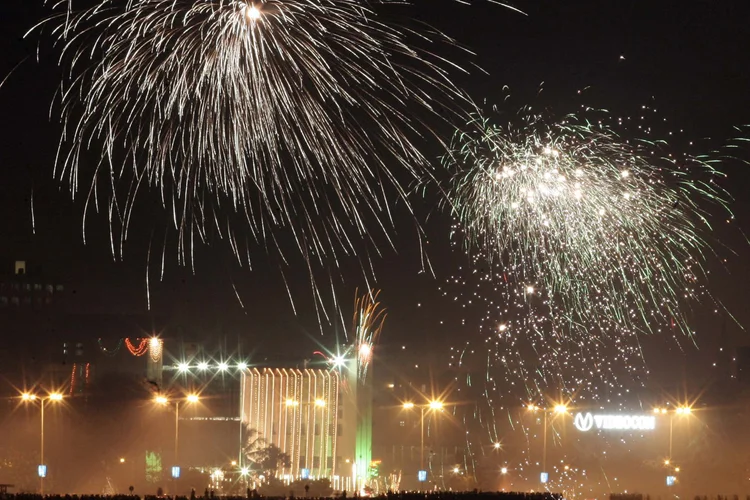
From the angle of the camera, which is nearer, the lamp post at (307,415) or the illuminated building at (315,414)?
the lamp post at (307,415)

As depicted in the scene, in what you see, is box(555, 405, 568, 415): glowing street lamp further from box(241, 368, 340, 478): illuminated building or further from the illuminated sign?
box(241, 368, 340, 478): illuminated building

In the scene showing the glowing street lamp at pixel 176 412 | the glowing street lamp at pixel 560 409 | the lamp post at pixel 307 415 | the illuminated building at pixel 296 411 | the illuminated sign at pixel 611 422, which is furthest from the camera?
the illuminated sign at pixel 611 422

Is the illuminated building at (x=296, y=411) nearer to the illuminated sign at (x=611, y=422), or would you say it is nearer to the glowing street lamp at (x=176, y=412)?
the glowing street lamp at (x=176, y=412)

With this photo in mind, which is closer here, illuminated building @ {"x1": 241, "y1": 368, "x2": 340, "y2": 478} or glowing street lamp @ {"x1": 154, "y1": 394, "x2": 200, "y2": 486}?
glowing street lamp @ {"x1": 154, "y1": 394, "x2": 200, "y2": 486}

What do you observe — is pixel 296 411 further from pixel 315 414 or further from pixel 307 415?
pixel 315 414

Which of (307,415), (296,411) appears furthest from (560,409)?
(296,411)

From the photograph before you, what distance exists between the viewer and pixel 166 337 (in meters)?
71.9

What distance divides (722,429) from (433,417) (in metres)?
16.8

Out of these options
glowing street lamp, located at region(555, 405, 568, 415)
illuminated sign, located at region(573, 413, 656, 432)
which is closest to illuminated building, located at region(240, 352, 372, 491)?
glowing street lamp, located at region(555, 405, 568, 415)

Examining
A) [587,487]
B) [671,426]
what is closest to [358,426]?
[587,487]

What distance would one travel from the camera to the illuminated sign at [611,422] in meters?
58.9

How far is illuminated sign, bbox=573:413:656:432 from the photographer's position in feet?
193

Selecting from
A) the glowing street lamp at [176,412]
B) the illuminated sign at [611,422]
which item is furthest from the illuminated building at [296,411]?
the illuminated sign at [611,422]

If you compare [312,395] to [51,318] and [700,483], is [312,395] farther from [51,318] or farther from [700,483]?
[51,318]
